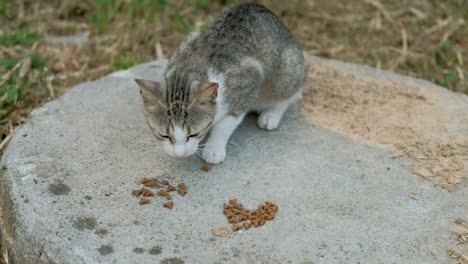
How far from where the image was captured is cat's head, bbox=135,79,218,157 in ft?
12.0

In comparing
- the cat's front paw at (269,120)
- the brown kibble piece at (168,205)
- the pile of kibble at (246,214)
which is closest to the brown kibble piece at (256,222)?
the pile of kibble at (246,214)

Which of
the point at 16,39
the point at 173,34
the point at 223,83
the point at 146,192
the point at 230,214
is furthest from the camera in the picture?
the point at 173,34

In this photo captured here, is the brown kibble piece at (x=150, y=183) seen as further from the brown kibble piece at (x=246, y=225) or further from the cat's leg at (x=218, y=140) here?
the brown kibble piece at (x=246, y=225)

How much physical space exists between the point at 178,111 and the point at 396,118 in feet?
6.39

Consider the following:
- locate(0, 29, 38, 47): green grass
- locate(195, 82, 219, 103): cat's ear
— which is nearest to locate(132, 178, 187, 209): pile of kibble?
locate(195, 82, 219, 103): cat's ear

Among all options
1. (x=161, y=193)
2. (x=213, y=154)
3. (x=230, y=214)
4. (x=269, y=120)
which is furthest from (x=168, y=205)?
(x=269, y=120)

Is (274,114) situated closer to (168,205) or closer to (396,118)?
(396,118)

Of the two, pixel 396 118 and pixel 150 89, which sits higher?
pixel 150 89

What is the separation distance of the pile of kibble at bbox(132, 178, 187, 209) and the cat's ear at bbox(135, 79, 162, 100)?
563 millimetres

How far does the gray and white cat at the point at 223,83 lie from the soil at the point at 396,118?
1.15 feet

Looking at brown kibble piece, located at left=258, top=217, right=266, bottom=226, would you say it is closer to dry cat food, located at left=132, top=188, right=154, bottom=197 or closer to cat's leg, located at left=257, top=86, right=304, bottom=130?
dry cat food, located at left=132, top=188, right=154, bottom=197

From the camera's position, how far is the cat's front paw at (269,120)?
4547 mm

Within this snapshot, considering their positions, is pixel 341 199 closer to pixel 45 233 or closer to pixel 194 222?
pixel 194 222

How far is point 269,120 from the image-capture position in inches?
179
